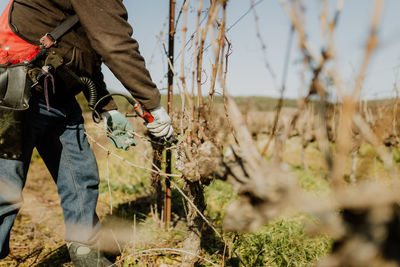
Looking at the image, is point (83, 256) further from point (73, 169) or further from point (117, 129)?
point (117, 129)

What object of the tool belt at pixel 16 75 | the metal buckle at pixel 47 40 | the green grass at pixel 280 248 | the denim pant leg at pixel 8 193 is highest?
the metal buckle at pixel 47 40

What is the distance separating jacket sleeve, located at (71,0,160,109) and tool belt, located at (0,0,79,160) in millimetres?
228

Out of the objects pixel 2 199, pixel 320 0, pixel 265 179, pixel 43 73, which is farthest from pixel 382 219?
pixel 2 199

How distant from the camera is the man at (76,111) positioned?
4.72 feet

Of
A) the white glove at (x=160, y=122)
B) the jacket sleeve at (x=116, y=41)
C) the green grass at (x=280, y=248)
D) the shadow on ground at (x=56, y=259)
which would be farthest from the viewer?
the shadow on ground at (x=56, y=259)

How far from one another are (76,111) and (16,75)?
50cm

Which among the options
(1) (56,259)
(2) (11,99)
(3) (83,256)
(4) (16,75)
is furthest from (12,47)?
(1) (56,259)


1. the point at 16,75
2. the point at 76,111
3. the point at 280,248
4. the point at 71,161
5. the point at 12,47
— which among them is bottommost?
the point at 280,248

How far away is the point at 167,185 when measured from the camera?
2488 millimetres

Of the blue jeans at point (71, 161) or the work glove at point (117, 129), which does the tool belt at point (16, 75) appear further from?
the work glove at point (117, 129)

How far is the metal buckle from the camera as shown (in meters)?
1.47

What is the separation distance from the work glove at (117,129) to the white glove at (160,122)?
0.26m

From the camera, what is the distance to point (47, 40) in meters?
1.48

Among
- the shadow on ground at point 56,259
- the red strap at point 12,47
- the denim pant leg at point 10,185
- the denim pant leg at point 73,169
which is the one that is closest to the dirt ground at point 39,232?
the shadow on ground at point 56,259
